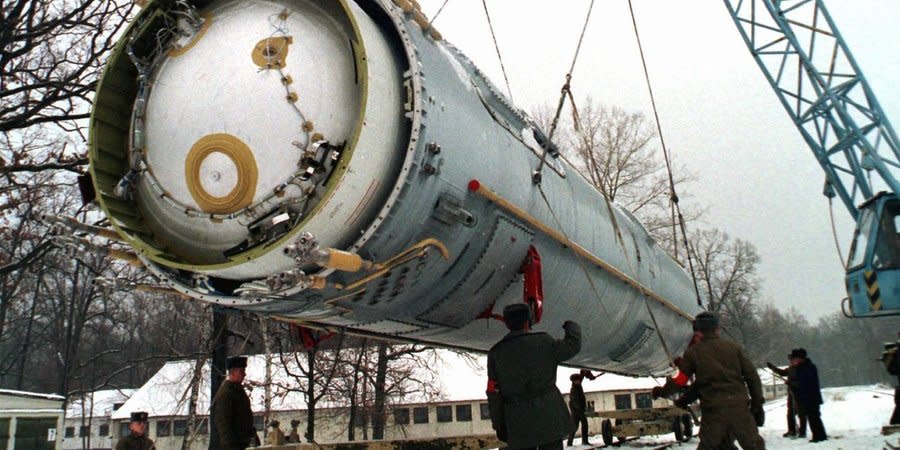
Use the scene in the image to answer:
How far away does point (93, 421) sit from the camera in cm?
4216

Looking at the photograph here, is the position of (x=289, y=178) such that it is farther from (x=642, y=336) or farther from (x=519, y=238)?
(x=642, y=336)

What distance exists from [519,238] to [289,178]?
1.84 m

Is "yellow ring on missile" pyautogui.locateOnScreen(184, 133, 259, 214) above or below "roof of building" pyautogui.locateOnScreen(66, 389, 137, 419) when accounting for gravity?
above

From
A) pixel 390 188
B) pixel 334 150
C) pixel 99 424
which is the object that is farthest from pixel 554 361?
pixel 99 424

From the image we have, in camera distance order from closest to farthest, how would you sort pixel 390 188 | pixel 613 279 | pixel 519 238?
pixel 390 188 → pixel 519 238 → pixel 613 279

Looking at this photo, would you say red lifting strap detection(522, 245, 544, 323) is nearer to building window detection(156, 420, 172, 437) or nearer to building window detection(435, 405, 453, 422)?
building window detection(435, 405, 453, 422)

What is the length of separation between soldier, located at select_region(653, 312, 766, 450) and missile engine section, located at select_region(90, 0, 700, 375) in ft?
4.55

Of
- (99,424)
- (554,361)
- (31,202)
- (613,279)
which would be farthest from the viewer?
(99,424)

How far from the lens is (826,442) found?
8.51 metres

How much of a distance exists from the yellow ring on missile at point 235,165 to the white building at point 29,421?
7398 mm

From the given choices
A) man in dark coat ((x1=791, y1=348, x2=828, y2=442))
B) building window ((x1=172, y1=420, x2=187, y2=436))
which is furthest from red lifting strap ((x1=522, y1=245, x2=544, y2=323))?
building window ((x1=172, y1=420, x2=187, y2=436))

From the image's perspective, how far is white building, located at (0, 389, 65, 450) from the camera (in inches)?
346

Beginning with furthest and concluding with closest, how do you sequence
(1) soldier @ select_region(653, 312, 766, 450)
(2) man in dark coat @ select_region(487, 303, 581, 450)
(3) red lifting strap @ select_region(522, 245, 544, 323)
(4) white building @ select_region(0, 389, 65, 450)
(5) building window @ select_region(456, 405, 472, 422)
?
(5) building window @ select_region(456, 405, 472, 422) → (4) white building @ select_region(0, 389, 65, 450) → (1) soldier @ select_region(653, 312, 766, 450) → (3) red lifting strap @ select_region(522, 245, 544, 323) → (2) man in dark coat @ select_region(487, 303, 581, 450)

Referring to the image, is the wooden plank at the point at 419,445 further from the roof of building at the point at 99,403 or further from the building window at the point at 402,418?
the roof of building at the point at 99,403
